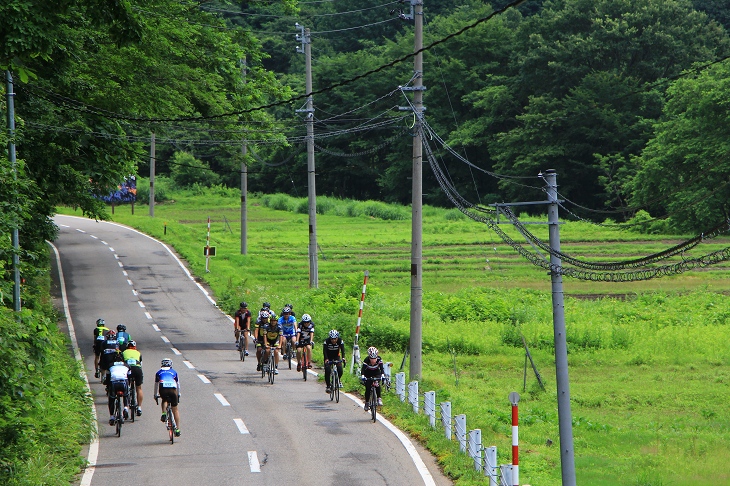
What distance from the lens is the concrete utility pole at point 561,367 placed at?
524 inches

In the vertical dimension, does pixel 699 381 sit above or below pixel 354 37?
below

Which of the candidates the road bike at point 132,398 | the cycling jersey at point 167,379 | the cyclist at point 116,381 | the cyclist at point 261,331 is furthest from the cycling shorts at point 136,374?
the cyclist at point 261,331

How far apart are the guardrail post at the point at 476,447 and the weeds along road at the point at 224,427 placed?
2.07ft

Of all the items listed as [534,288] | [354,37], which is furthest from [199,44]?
[354,37]

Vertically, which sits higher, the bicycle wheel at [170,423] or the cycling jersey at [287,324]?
the cycling jersey at [287,324]

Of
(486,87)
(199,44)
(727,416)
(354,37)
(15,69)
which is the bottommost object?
(727,416)

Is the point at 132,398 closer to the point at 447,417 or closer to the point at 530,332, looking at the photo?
the point at 447,417

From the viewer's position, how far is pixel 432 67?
8431 cm

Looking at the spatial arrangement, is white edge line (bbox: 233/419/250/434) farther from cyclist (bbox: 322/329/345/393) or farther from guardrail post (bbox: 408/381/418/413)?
guardrail post (bbox: 408/381/418/413)

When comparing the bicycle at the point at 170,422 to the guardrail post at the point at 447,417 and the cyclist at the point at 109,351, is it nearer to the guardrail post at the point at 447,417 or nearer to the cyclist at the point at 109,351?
the cyclist at the point at 109,351

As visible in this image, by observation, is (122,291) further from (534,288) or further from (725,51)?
(725,51)

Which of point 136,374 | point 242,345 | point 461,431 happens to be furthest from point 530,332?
point 136,374

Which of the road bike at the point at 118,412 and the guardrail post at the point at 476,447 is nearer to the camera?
the guardrail post at the point at 476,447

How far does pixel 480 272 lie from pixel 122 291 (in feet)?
59.0
